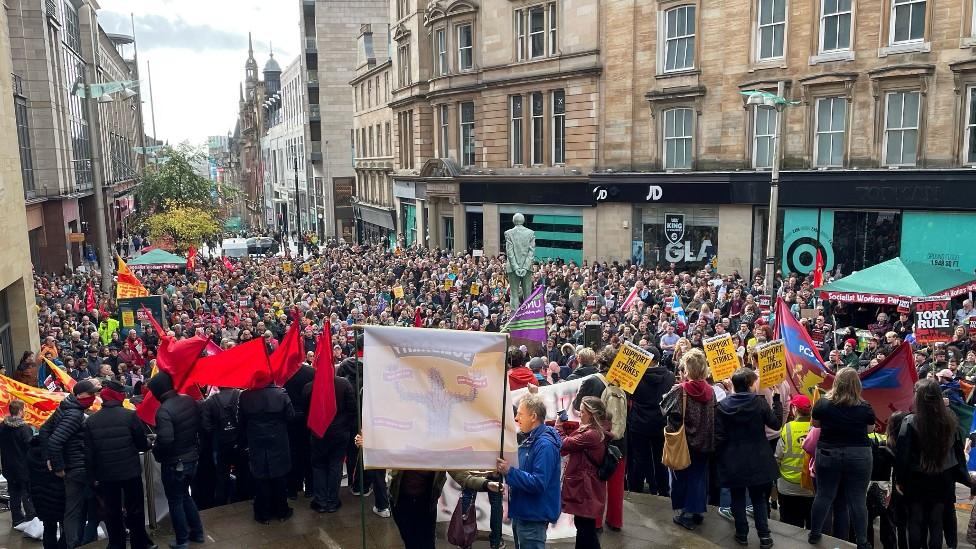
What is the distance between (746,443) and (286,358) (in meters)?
4.42

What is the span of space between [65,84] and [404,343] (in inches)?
1543

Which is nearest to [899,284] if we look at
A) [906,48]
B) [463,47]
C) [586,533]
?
[906,48]

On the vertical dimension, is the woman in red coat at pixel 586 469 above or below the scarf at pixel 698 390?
below

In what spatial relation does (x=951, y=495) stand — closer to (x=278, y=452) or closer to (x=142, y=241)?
(x=278, y=452)

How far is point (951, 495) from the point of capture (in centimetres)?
655

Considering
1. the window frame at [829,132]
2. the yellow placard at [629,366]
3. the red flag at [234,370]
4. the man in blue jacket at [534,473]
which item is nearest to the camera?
the man in blue jacket at [534,473]

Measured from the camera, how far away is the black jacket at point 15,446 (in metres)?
7.96

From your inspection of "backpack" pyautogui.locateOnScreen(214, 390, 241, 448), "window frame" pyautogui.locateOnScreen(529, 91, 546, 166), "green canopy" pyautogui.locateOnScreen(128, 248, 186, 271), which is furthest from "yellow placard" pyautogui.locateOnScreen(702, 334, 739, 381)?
"window frame" pyautogui.locateOnScreen(529, 91, 546, 166)

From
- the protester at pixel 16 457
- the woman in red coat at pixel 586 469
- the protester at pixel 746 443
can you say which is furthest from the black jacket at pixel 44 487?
the protester at pixel 746 443

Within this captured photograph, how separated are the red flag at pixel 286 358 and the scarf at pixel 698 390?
3.76 metres

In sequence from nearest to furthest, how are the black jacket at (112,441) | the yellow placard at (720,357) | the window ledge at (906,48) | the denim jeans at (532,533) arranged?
the denim jeans at (532,533) → the black jacket at (112,441) → the yellow placard at (720,357) → the window ledge at (906,48)

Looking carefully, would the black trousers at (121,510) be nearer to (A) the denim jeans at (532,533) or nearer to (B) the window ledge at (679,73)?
(A) the denim jeans at (532,533)

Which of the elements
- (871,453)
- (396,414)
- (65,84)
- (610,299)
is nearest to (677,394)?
(871,453)

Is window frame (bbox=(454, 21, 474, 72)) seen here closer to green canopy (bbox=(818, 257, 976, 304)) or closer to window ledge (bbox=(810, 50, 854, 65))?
window ledge (bbox=(810, 50, 854, 65))
